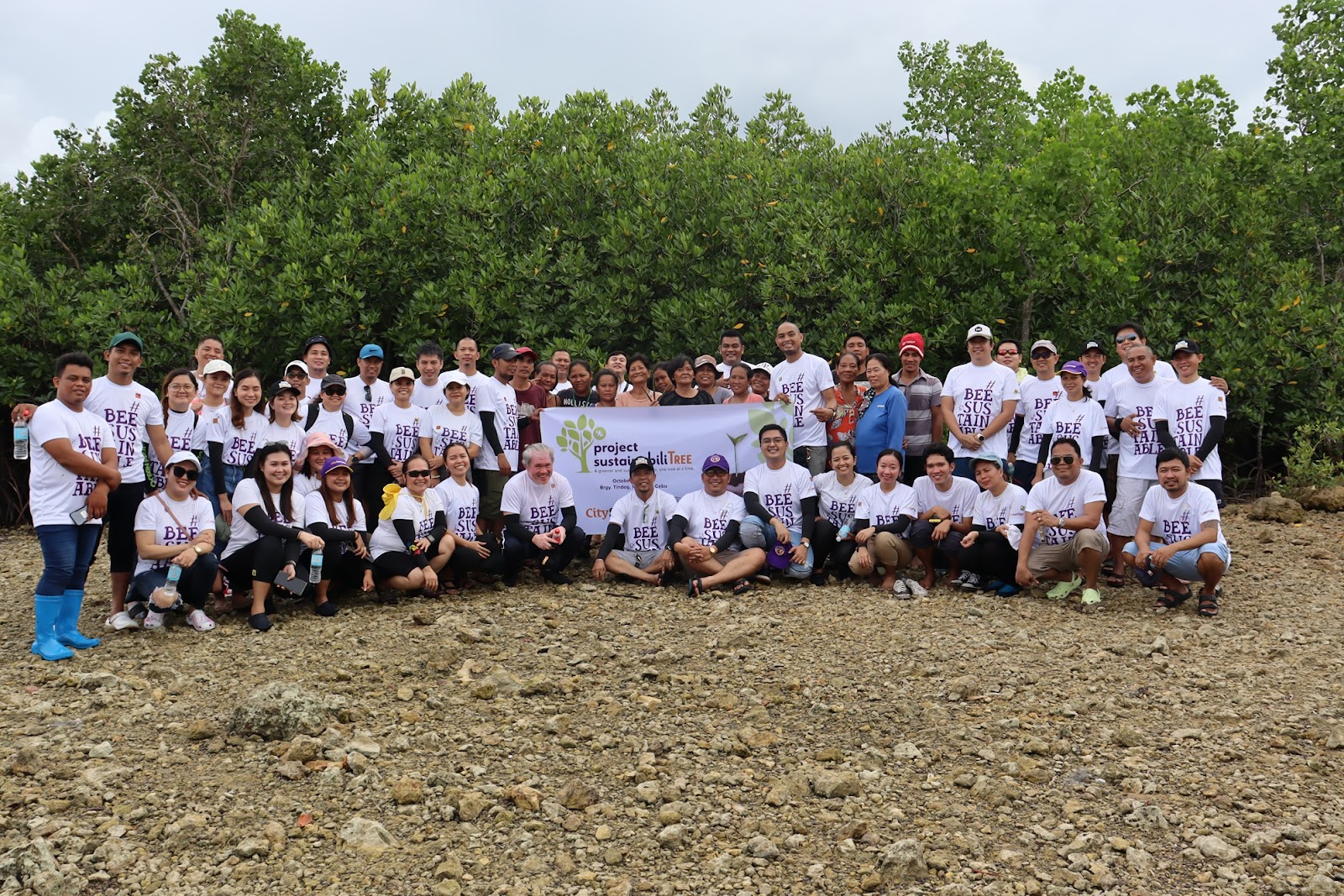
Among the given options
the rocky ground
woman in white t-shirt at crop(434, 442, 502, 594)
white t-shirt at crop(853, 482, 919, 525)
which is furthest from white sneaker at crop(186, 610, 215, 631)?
white t-shirt at crop(853, 482, 919, 525)

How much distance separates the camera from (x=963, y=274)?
37.6ft

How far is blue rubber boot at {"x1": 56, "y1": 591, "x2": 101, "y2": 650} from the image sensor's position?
20.3ft

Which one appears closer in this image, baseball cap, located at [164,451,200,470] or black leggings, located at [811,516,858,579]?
baseball cap, located at [164,451,200,470]

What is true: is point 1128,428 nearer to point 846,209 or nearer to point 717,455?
point 717,455

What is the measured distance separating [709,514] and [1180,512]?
316 centimetres

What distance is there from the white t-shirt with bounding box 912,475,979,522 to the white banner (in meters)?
1.26

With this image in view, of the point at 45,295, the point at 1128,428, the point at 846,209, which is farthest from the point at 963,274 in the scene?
the point at 45,295

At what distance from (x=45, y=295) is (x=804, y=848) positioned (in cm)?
1093

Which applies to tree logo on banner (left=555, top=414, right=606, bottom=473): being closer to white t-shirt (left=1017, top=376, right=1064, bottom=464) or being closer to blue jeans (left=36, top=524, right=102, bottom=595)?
white t-shirt (left=1017, top=376, right=1064, bottom=464)

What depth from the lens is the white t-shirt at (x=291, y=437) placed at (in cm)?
712

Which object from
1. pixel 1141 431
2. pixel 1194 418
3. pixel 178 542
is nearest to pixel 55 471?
pixel 178 542

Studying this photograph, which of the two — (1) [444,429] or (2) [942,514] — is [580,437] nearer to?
(1) [444,429]

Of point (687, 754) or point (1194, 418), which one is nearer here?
point (687, 754)

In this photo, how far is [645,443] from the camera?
332 inches
